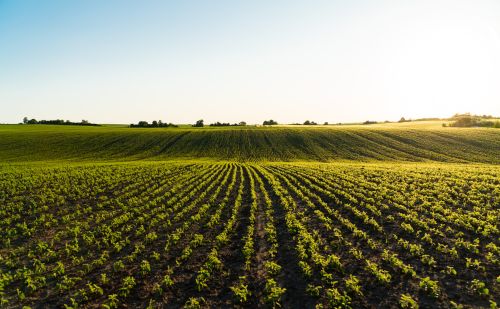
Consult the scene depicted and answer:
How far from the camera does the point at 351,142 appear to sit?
73.5 meters

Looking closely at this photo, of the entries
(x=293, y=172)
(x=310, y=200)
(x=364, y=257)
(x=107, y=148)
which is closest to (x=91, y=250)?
(x=364, y=257)

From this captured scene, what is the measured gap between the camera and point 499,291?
1124 cm

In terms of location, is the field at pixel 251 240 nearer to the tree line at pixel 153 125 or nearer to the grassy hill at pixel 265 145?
the grassy hill at pixel 265 145

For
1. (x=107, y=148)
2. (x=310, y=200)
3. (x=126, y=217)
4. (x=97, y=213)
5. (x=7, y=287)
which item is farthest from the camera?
(x=107, y=148)

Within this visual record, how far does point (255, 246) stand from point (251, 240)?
0.58 meters

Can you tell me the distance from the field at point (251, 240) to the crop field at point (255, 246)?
0.07 m

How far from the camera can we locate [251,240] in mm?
16375

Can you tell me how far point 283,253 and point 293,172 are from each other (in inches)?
957

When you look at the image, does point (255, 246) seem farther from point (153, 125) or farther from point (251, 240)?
point (153, 125)

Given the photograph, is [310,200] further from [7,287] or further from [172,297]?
[7,287]

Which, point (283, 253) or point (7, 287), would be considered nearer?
point (7, 287)

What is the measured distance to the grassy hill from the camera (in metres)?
61.0

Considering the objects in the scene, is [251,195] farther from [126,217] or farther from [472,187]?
[472,187]

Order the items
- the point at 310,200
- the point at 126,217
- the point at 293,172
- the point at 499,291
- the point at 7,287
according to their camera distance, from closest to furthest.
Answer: the point at 499,291 → the point at 7,287 → the point at 126,217 → the point at 310,200 → the point at 293,172
